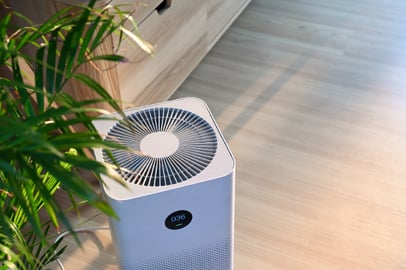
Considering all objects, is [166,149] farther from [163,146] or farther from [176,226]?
[176,226]

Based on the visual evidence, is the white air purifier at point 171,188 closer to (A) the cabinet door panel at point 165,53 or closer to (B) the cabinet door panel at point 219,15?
(A) the cabinet door panel at point 165,53

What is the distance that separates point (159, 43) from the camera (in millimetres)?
1699

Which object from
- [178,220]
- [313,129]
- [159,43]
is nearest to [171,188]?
[178,220]

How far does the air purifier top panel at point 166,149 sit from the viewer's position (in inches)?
37.7

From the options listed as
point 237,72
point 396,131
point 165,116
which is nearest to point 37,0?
point 165,116

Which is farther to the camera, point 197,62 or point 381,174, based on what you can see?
point 197,62

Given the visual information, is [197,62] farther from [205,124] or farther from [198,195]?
[198,195]

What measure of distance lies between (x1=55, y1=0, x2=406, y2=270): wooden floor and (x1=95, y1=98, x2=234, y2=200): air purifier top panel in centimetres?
57

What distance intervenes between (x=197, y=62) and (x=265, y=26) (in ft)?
1.62

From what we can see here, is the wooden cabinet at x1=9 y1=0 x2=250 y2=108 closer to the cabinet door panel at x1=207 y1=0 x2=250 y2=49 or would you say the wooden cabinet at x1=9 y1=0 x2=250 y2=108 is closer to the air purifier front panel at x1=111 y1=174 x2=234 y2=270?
the cabinet door panel at x1=207 y1=0 x2=250 y2=49

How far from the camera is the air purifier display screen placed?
100 centimetres

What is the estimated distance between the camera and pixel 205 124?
1073mm

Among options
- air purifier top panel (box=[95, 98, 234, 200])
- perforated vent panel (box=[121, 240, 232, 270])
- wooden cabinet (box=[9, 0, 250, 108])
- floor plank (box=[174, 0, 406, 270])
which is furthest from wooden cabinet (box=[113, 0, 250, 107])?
perforated vent panel (box=[121, 240, 232, 270])

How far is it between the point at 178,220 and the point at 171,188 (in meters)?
0.09
